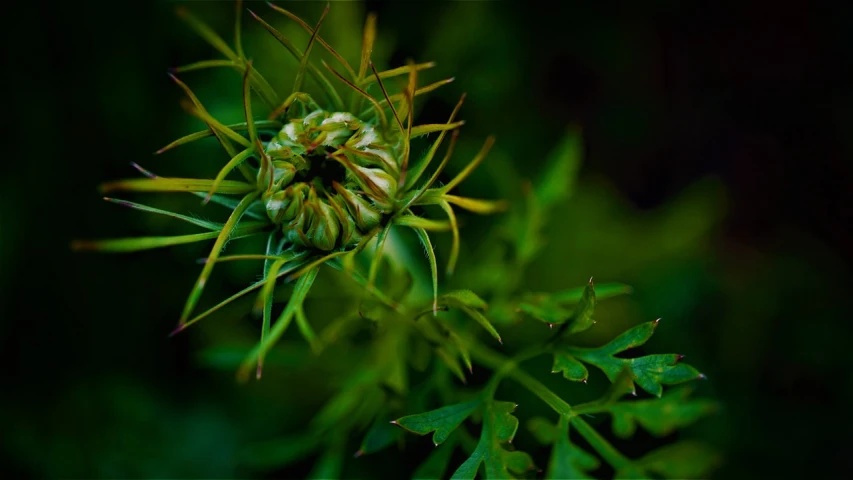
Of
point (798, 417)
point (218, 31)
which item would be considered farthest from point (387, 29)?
point (798, 417)

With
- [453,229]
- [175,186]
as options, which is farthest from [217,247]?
[453,229]

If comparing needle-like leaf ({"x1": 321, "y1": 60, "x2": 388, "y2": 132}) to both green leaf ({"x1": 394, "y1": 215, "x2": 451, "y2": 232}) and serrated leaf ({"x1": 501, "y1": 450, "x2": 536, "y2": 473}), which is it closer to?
green leaf ({"x1": 394, "y1": 215, "x2": 451, "y2": 232})

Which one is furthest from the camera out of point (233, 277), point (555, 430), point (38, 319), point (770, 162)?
point (770, 162)

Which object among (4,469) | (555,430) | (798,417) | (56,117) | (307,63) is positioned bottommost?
(4,469)

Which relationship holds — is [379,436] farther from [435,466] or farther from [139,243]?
[139,243]

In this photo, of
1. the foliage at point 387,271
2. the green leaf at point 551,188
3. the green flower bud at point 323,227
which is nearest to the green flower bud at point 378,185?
the foliage at point 387,271

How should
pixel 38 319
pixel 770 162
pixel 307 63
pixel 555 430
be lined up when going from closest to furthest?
pixel 307 63 < pixel 555 430 < pixel 38 319 < pixel 770 162

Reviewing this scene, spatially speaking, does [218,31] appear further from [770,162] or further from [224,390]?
[770,162]
